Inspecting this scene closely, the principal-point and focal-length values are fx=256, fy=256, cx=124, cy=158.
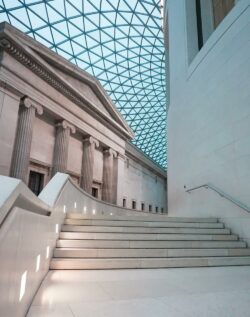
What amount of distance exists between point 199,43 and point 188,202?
34.2 ft

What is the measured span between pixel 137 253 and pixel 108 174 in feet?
81.1

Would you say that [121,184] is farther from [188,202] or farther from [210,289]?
[210,289]

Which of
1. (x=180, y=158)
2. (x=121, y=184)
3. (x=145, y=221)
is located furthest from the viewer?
(x=121, y=184)

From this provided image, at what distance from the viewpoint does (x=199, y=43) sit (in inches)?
664

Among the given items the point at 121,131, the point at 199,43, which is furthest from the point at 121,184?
the point at 199,43

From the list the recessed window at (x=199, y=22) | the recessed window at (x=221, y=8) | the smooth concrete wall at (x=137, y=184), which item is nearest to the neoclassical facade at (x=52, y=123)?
the smooth concrete wall at (x=137, y=184)

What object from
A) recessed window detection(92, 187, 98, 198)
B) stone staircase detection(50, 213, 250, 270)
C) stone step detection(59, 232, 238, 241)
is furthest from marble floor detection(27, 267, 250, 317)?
recessed window detection(92, 187, 98, 198)

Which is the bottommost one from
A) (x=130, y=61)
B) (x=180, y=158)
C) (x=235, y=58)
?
(x=180, y=158)

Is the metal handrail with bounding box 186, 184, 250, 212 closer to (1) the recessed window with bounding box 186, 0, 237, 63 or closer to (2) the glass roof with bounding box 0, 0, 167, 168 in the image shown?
(1) the recessed window with bounding box 186, 0, 237, 63

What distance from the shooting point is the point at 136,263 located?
6.53 meters

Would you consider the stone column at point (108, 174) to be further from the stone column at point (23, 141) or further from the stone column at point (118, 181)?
the stone column at point (23, 141)

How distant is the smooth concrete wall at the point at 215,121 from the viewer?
9891 mm

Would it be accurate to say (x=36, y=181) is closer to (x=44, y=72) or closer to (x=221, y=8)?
(x=44, y=72)

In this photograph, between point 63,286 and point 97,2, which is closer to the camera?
point 63,286
